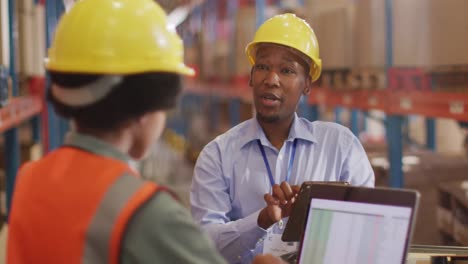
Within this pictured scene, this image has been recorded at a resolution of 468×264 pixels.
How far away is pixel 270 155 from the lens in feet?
9.23

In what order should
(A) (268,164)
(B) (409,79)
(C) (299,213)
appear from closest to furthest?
1. (C) (299,213)
2. (A) (268,164)
3. (B) (409,79)

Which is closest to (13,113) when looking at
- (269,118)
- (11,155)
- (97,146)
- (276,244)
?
(11,155)

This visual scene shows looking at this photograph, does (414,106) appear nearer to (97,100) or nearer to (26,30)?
(97,100)

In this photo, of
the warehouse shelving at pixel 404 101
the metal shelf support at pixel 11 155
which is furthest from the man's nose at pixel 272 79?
the metal shelf support at pixel 11 155

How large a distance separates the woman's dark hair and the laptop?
661 mm

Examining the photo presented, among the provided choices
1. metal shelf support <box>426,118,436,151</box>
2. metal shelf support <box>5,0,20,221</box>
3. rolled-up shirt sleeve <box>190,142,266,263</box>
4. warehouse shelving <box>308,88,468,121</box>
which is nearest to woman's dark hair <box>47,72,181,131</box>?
rolled-up shirt sleeve <box>190,142,266,263</box>

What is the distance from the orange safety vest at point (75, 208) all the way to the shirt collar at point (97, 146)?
0.5 inches

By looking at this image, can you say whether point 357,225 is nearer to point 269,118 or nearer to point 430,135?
point 269,118

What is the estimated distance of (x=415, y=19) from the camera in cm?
496

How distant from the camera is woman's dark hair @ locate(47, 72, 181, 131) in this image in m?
1.50

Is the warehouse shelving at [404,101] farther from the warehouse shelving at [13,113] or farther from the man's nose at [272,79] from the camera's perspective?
the warehouse shelving at [13,113]

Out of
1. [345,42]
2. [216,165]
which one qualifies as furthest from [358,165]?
[345,42]

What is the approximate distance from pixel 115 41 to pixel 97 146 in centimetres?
23

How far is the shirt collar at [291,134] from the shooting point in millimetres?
2777
